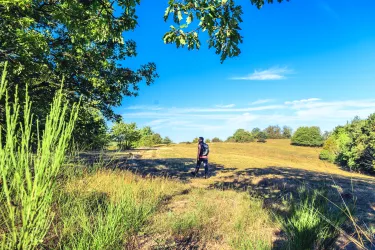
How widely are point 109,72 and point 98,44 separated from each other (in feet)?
4.38

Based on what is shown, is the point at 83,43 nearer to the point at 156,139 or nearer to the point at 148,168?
the point at 148,168

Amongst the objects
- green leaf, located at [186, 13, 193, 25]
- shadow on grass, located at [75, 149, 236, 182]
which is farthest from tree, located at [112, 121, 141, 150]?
green leaf, located at [186, 13, 193, 25]

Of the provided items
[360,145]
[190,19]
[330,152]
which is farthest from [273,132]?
[190,19]

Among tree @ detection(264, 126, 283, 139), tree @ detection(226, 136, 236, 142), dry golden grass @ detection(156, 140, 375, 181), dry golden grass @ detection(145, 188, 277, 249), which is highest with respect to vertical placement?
tree @ detection(264, 126, 283, 139)

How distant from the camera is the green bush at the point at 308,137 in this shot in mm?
58531

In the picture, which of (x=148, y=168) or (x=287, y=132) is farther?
(x=287, y=132)

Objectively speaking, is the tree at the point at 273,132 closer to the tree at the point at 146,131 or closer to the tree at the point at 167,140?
the tree at the point at 167,140

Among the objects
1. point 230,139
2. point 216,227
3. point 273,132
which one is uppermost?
point 273,132

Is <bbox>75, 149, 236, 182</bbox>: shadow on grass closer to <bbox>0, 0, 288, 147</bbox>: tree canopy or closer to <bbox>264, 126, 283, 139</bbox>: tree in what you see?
<bbox>0, 0, 288, 147</bbox>: tree canopy

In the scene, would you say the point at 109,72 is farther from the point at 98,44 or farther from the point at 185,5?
the point at 185,5

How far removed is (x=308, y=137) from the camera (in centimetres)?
5906

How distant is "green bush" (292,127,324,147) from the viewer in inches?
2304

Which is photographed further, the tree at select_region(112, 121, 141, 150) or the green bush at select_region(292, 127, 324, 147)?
the green bush at select_region(292, 127, 324, 147)

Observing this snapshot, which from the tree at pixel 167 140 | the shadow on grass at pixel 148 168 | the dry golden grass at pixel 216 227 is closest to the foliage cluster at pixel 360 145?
the shadow on grass at pixel 148 168
